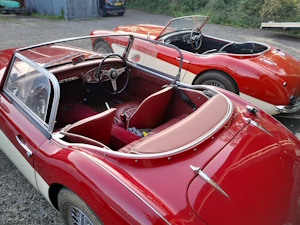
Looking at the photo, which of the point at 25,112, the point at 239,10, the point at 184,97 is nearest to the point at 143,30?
the point at 184,97

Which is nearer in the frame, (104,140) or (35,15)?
(104,140)

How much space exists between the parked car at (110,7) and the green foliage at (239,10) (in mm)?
3414

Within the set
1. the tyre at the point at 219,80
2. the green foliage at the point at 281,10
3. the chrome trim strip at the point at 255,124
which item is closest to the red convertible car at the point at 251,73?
the tyre at the point at 219,80

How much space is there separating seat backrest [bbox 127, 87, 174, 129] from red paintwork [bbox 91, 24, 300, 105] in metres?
1.65

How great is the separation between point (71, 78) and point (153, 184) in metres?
1.95

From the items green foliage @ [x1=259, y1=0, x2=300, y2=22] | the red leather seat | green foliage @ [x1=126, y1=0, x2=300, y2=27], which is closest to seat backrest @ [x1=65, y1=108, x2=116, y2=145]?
the red leather seat

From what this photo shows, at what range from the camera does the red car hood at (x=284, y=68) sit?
3.76 m

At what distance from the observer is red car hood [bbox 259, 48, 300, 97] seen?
12.3 ft

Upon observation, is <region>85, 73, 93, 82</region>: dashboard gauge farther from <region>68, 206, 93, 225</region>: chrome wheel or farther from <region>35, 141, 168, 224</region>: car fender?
<region>68, 206, 93, 225</region>: chrome wheel

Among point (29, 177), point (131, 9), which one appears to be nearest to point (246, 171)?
point (29, 177)

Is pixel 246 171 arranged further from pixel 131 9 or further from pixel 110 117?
pixel 131 9

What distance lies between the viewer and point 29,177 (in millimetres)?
2271

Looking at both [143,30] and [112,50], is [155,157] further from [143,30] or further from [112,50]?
[143,30]

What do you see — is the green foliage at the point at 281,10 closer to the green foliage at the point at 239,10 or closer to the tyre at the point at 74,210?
the green foliage at the point at 239,10
